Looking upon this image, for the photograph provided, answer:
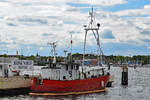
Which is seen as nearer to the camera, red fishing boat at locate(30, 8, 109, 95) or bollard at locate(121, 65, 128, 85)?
red fishing boat at locate(30, 8, 109, 95)

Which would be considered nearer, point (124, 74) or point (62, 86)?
point (62, 86)

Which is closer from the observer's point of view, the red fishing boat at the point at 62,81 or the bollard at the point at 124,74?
the red fishing boat at the point at 62,81

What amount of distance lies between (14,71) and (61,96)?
1663 cm

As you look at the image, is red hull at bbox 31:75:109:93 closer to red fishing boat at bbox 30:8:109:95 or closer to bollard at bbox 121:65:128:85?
red fishing boat at bbox 30:8:109:95

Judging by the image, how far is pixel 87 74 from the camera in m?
71.6

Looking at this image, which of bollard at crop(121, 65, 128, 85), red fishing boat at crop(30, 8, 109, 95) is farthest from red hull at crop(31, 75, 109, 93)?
bollard at crop(121, 65, 128, 85)

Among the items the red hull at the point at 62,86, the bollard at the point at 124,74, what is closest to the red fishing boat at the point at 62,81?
the red hull at the point at 62,86

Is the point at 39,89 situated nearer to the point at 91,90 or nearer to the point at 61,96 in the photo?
the point at 61,96

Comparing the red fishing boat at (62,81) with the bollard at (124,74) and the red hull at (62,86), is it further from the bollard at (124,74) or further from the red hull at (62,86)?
the bollard at (124,74)

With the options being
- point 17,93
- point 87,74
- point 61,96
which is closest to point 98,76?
point 87,74

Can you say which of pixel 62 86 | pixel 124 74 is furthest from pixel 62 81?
pixel 124 74

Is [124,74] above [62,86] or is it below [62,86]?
below

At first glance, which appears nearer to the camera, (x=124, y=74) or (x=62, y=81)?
(x=62, y=81)

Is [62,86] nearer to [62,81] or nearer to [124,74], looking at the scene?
[62,81]
